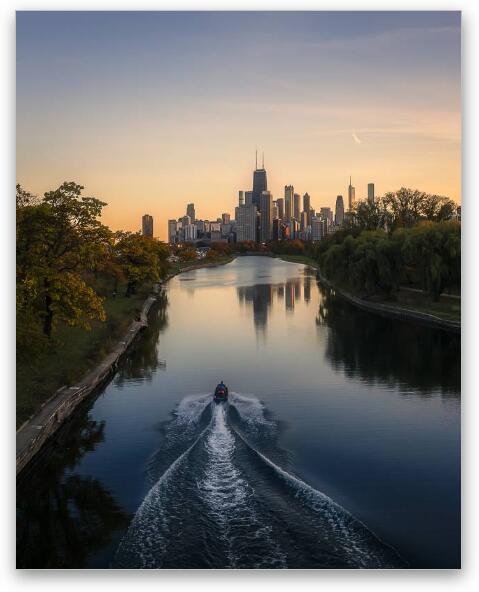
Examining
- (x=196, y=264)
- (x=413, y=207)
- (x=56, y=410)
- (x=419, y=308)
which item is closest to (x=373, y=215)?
(x=413, y=207)

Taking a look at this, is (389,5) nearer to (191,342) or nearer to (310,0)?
(310,0)

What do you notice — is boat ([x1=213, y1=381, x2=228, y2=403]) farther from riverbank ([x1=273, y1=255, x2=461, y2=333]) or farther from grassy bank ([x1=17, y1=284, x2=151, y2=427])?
riverbank ([x1=273, y1=255, x2=461, y2=333])

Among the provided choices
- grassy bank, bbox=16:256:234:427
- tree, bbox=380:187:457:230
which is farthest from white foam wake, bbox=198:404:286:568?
tree, bbox=380:187:457:230

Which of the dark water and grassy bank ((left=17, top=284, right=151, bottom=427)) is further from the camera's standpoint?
grassy bank ((left=17, top=284, right=151, bottom=427))

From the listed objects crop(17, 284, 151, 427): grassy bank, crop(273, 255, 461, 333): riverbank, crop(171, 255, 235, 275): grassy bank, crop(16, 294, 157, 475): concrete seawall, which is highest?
crop(171, 255, 235, 275): grassy bank

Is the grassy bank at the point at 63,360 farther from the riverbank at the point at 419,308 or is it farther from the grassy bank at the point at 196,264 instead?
the grassy bank at the point at 196,264

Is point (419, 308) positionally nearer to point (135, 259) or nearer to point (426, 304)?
point (426, 304)
